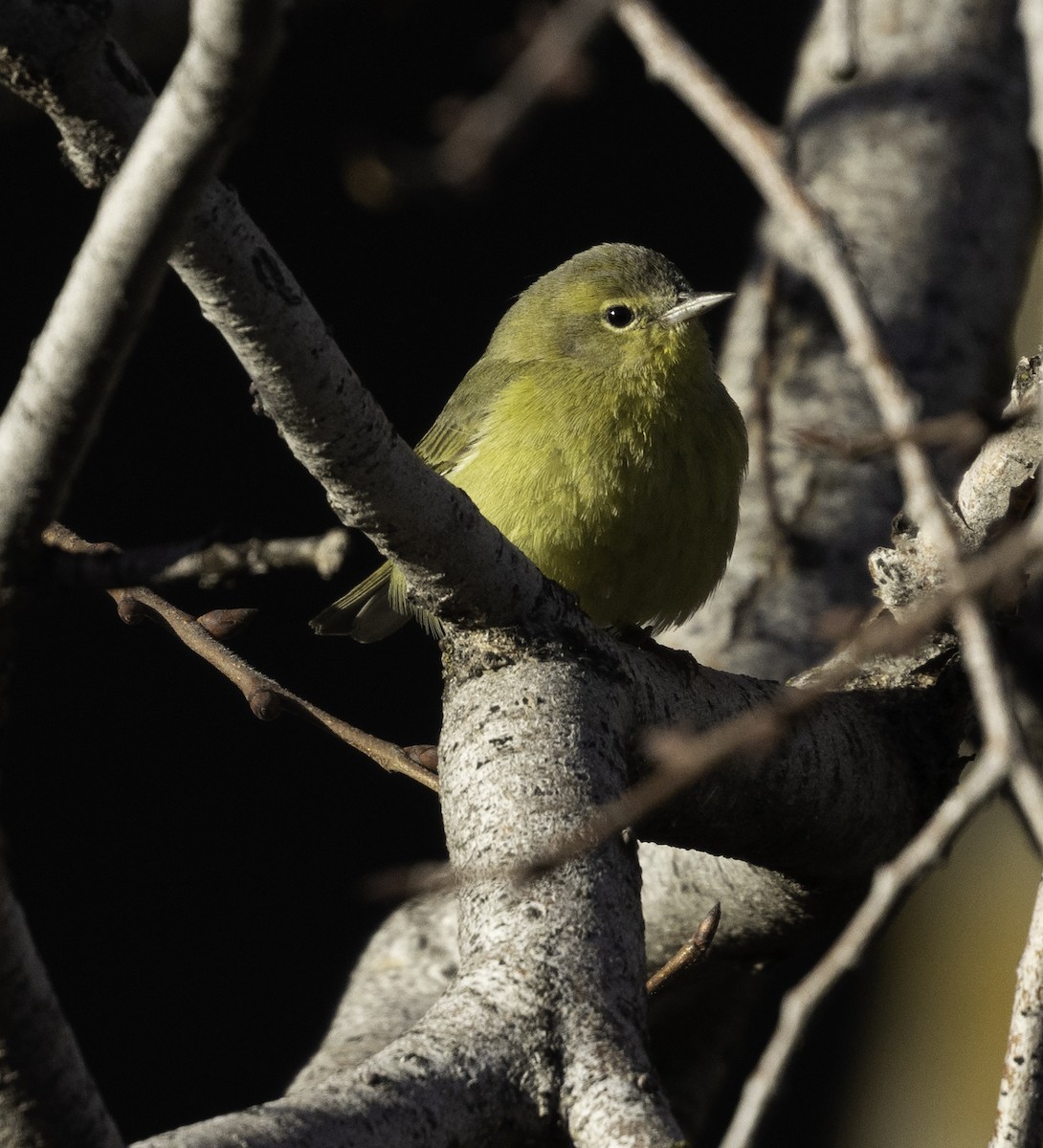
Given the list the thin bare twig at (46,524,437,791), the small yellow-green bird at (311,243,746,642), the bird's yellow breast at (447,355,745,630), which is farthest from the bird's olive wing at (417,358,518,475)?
the thin bare twig at (46,524,437,791)

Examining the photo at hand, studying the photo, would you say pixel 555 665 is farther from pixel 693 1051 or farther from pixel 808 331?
pixel 808 331

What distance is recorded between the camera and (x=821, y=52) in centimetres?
628

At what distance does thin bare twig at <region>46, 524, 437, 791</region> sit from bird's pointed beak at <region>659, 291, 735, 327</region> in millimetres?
2213

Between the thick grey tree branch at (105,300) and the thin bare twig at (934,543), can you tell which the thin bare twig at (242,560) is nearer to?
the thick grey tree branch at (105,300)

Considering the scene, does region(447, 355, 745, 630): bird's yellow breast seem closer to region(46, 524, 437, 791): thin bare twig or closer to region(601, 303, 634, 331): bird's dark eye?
region(601, 303, 634, 331): bird's dark eye

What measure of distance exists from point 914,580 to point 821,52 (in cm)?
338

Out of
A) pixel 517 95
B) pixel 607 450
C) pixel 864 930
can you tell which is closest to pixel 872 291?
pixel 607 450

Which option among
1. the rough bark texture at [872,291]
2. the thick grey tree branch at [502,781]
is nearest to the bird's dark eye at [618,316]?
the rough bark texture at [872,291]

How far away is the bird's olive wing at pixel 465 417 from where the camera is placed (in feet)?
15.9

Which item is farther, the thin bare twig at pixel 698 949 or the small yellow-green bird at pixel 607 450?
the small yellow-green bird at pixel 607 450

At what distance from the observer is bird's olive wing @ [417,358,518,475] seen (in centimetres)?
485

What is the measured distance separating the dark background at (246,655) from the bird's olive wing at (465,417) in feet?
4.86

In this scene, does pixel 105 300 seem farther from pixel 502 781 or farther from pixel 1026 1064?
pixel 502 781

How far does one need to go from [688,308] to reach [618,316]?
0.84 feet
